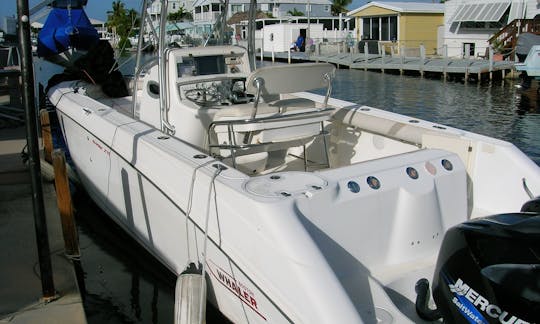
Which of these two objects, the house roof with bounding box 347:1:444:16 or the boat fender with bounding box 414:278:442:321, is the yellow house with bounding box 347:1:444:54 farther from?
the boat fender with bounding box 414:278:442:321

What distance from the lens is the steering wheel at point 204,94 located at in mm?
4947

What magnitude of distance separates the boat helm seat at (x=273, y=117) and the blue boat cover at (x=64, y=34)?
575 cm

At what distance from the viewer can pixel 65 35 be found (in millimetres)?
8961

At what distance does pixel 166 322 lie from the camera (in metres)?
4.14

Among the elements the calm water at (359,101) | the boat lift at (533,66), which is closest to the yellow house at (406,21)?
the calm water at (359,101)

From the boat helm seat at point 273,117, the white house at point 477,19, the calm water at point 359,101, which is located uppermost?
the white house at point 477,19

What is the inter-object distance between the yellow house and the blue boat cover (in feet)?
72.2

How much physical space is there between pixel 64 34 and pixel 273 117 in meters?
6.41

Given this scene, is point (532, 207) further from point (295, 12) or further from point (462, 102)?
point (295, 12)

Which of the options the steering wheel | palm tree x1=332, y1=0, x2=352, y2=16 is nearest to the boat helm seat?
the steering wheel

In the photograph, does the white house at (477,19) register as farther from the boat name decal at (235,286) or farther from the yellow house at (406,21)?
the boat name decal at (235,286)

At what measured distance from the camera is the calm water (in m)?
4.41

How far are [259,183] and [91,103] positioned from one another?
11.5 feet

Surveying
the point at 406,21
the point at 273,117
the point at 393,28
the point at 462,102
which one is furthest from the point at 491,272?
the point at 393,28
